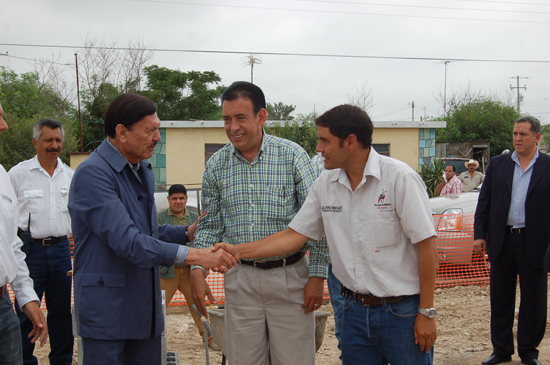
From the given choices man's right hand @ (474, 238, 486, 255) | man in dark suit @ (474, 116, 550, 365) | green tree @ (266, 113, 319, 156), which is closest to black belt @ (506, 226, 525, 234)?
man in dark suit @ (474, 116, 550, 365)

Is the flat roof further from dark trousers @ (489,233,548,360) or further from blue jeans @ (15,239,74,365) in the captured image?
dark trousers @ (489,233,548,360)

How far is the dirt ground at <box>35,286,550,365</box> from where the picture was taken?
197 inches

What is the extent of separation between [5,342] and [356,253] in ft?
6.33

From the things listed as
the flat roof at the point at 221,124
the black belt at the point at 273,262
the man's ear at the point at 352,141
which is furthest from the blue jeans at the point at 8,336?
the flat roof at the point at 221,124

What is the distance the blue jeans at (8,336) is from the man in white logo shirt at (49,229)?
2.00 m

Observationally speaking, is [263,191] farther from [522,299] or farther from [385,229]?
[522,299]

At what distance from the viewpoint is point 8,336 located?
2.46 metres

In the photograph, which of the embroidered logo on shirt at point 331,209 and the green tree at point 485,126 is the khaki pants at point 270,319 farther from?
the green tree at point 485,126

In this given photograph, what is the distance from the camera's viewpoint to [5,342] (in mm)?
2438

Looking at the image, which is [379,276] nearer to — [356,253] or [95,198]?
[356,253]

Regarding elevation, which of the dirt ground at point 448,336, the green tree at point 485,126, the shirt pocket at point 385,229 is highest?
the green tree at point 485,126

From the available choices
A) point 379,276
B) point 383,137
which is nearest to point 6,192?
point 379,276

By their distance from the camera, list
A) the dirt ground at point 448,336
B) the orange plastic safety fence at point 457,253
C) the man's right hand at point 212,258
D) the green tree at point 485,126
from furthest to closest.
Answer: the green tree at point 485,126 < the orange plastic safety fence at point 457,253 < the dirt ground at point 448,336 < the man's right hand at point 212,258

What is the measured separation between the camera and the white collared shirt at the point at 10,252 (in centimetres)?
253
